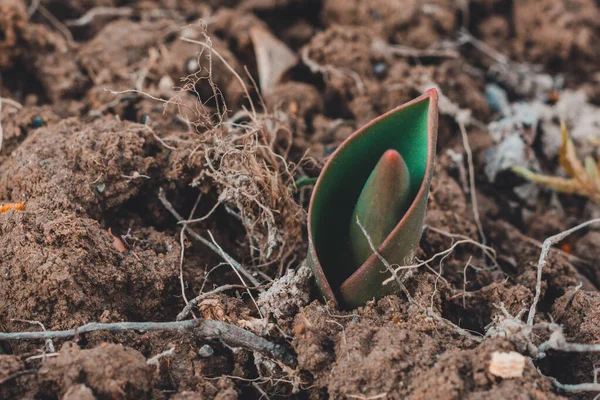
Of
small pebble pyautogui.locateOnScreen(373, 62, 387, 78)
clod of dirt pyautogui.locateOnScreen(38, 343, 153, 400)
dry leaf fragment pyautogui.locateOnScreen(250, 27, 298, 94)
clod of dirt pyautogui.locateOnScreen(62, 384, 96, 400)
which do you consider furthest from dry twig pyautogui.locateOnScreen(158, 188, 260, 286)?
small pebble pyautogui.locateOnScreen(373, 62, 387, 78)

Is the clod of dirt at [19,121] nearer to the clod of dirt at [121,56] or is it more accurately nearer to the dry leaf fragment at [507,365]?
the clod of dirt at [121,56]

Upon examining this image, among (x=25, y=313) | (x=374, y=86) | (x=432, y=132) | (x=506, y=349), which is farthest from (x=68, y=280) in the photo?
(x=374, y=86)

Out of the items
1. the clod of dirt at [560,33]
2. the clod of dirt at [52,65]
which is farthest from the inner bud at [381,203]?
the clod of dirt at [560,33]

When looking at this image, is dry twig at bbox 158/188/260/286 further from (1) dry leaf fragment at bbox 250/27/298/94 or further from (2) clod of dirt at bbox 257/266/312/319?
(1) dry leaf fragment at bbox 250/27/298/94

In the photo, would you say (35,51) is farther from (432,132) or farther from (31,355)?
Result: (432,132)

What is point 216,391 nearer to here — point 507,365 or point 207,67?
point 507,365
